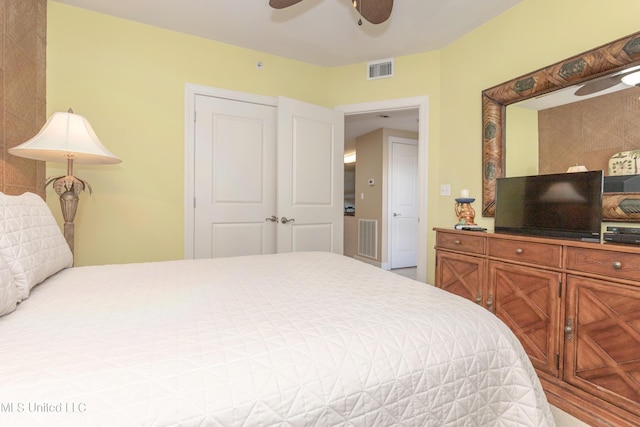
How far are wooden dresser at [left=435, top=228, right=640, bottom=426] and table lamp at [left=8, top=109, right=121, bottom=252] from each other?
2535 mm

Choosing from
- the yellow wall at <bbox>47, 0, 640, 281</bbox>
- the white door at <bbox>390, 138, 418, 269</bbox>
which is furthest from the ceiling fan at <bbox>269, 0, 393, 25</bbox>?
the white door at <bbox>390, 138, 418, 269</bbox>

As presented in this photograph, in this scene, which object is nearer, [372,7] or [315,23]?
[372,7]

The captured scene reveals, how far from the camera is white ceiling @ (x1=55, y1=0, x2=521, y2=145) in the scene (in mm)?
2316

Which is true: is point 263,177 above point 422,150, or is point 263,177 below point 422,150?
below

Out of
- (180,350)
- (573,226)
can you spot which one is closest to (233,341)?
(180,350)

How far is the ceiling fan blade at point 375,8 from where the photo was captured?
1.68m

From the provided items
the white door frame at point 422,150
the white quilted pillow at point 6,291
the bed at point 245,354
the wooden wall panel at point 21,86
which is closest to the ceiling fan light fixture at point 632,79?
the white door frame at point 422,150

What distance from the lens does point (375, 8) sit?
1.72 metres

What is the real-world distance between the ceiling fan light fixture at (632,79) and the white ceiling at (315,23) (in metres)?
1.03

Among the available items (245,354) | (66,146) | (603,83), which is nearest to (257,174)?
(66,146)

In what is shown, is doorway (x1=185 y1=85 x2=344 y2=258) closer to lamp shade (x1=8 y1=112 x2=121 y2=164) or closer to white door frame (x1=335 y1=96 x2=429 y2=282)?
white door frame (x1=335 y1=96 x2=429 y2=282)

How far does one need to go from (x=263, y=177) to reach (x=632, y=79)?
2.65 metres

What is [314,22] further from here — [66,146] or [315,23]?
[66,146]

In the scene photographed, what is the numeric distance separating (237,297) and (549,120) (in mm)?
2277
